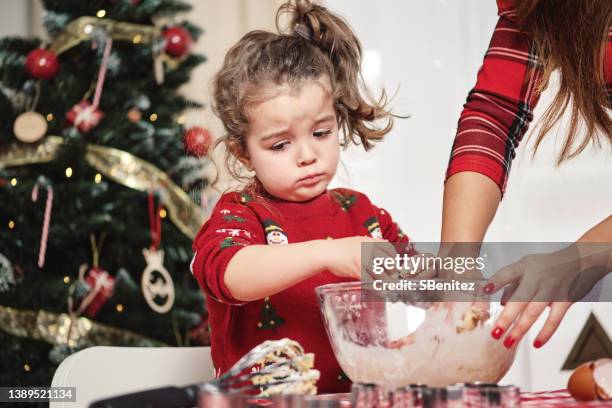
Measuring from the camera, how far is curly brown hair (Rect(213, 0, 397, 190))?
1263 millimetres

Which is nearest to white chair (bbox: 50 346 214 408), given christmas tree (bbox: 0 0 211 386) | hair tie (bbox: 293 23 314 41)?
hair tie (bbox: 293 23 314 41)

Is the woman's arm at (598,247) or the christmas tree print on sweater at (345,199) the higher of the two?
the christmas tree print on sweater at (345,199)

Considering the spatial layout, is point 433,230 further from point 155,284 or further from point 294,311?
point 294,311

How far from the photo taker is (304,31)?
1.39 meters

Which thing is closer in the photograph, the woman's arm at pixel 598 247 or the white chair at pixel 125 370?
the woman's arm at pixel 598 247

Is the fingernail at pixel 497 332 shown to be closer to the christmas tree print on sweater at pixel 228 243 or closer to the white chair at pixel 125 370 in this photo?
the christmas tree print on sweater at pixel 228 243

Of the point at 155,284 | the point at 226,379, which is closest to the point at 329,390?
the point at 226,379

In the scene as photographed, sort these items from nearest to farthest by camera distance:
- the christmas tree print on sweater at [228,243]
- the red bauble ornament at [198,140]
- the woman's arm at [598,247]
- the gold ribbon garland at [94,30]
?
the woman's arm at [598,247]
the christmas tree print on sweater at [228,243]
the red bauble ornament at [198,140]
the gold ribbon garland at [94,30]

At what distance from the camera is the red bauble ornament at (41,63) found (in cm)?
270

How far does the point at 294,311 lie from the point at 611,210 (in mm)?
1973

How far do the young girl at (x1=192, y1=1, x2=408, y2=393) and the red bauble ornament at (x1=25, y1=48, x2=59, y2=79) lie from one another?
1.54 m

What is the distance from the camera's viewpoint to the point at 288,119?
119 cm

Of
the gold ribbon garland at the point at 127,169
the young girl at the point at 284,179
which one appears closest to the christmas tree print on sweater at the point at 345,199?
the young girl at the point at 284,179

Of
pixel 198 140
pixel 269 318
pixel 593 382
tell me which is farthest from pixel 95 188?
pixel 593 382
